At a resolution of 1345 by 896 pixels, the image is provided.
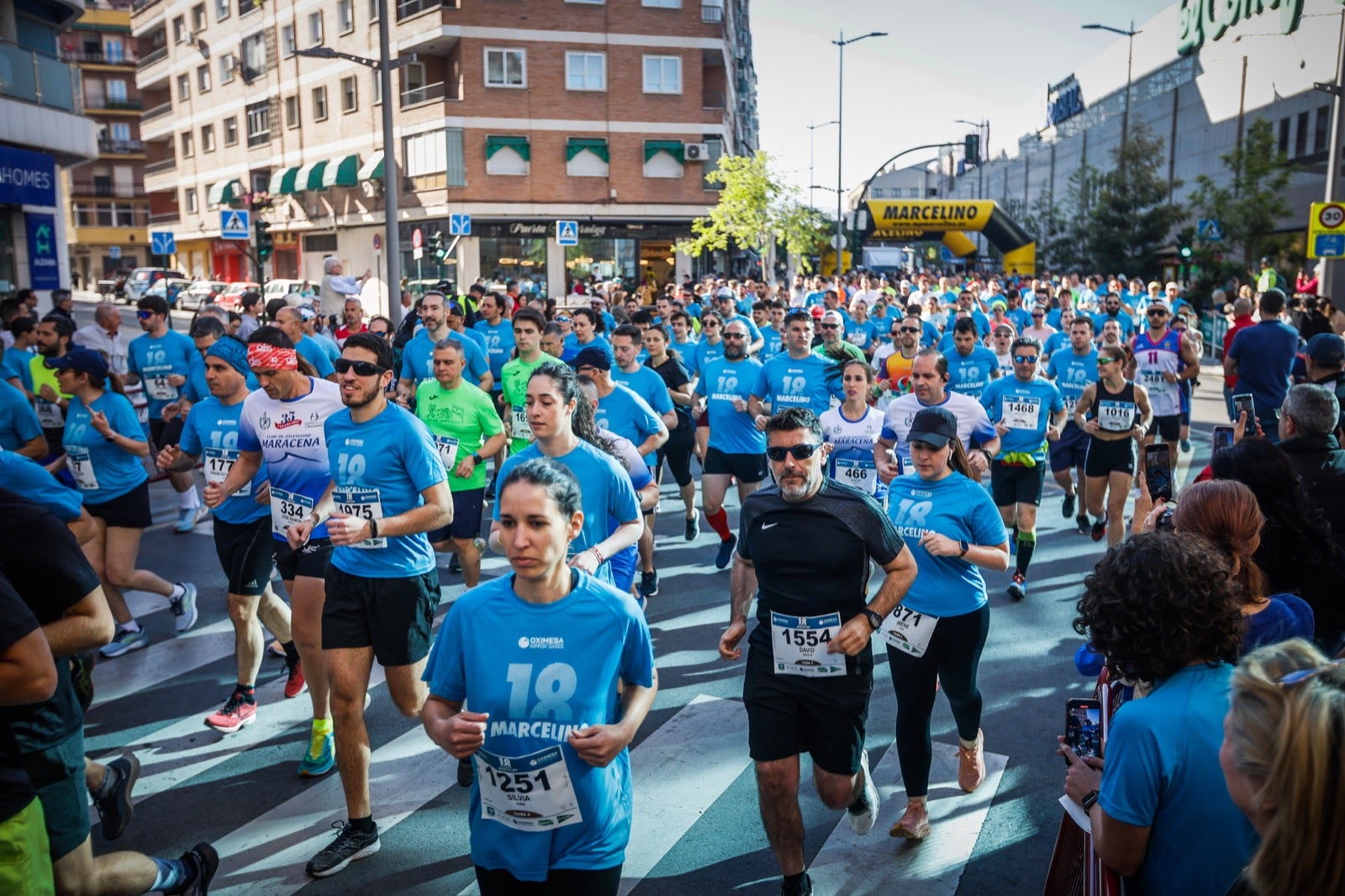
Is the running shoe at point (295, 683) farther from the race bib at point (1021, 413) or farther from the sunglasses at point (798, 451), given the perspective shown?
the race bib at point (1021, 413)

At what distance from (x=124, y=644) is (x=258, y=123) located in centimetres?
4813

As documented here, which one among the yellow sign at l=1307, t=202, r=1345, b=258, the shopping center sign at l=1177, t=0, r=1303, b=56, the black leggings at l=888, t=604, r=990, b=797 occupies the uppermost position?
the shopping center sign at l=1177, t=0, r=1303, b=56

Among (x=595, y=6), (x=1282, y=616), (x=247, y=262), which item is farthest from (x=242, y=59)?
(x=1282, y=616)

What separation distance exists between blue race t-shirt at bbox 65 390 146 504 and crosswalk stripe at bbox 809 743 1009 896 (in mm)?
5355

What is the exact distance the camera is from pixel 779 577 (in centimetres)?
416

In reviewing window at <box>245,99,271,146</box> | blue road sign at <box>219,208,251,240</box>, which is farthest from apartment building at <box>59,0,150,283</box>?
blue road sign at <box>219,208,251,240</box>

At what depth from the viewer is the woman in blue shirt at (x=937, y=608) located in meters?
4.65

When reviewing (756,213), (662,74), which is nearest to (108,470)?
(756,213)

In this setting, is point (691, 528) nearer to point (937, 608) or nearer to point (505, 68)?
point (937, 608)

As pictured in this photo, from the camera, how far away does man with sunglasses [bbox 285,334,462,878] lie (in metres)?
4.56

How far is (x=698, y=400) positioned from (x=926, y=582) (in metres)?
6.04

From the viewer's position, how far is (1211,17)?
41.8 metres

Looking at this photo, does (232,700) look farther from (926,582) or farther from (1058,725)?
(1058,725)

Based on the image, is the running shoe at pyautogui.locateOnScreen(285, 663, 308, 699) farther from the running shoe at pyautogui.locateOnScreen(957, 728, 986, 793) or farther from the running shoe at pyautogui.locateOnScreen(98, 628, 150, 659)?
the running shoe at pyautogui.locateOnScreen(957, 728, 986, 793)
